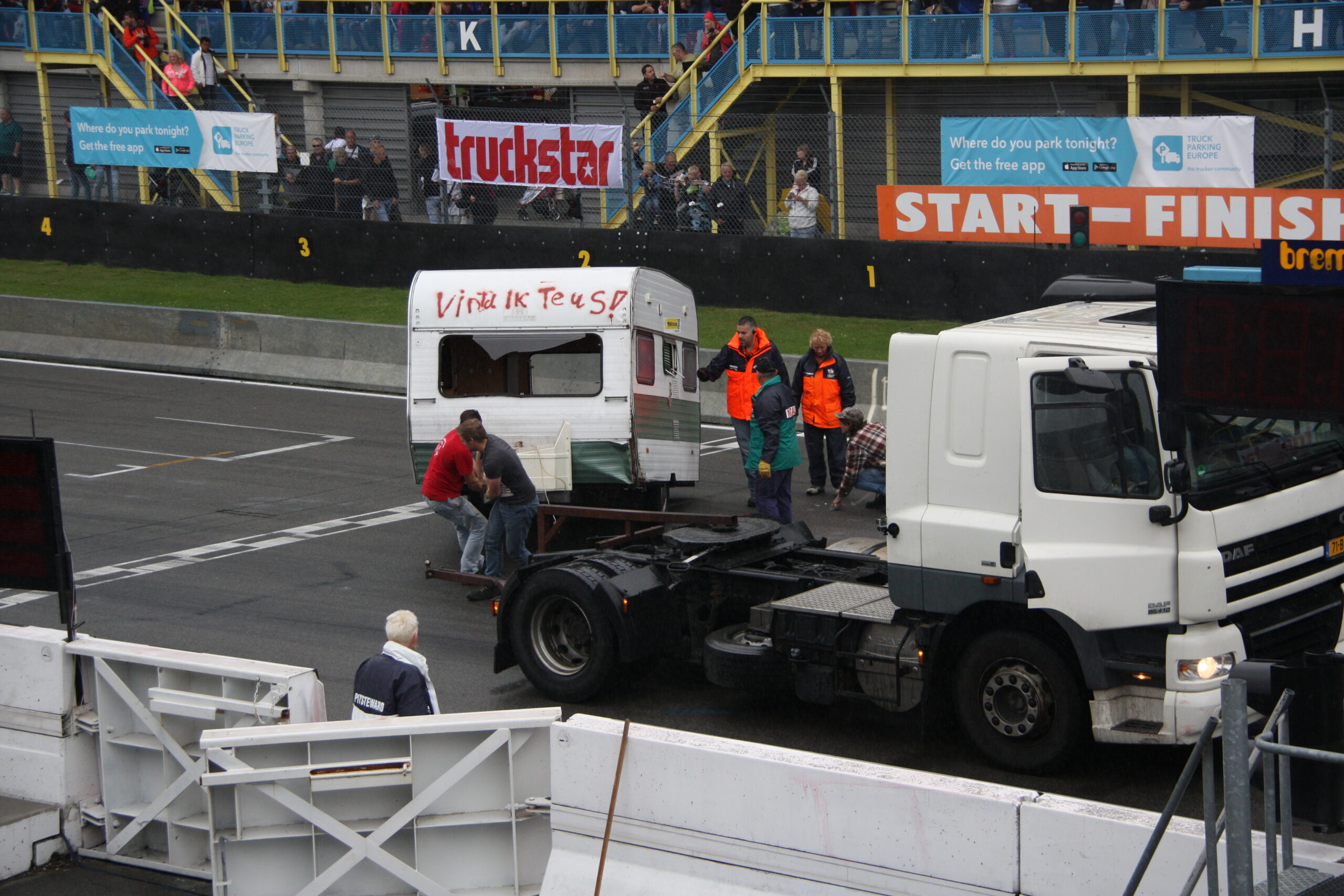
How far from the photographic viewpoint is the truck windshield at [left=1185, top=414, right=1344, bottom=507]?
7613 mm

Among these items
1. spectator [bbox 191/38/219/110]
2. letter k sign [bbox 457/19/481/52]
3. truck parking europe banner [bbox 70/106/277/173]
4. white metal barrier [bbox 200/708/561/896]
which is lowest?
white metal barrier [bbox 200/708/561/896]

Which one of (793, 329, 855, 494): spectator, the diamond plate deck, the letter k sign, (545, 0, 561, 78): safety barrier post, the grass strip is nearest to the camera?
the diamond plate deck

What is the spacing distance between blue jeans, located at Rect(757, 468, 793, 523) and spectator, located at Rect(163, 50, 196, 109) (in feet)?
66.1

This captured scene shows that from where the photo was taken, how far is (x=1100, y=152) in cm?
2009

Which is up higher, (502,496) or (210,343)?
(210,343)

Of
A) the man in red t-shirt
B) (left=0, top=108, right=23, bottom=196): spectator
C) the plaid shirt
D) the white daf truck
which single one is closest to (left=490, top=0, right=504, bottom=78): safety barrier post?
(left=0, top=108, right=23, bottom=196): spectator

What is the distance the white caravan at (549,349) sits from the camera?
13922mm

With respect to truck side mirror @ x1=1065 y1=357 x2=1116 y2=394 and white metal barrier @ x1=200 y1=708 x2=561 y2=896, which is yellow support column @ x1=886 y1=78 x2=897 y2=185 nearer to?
truck side mirror @ x1=1065 y1=357 x2=1116 y2=394

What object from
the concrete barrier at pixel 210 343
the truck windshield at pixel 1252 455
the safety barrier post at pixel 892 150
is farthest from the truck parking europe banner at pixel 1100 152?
the truck windshield at pixel 1252 455

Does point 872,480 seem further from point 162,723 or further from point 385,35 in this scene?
point 385,35

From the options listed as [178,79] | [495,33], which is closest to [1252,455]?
[495,33]

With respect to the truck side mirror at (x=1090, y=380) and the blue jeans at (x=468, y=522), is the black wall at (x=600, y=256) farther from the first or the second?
the truck side mirror at (x=1090, y=380)

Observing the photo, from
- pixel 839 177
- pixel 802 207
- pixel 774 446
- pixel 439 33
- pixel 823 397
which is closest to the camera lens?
pixel 774 446

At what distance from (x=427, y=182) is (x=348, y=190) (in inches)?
56.4
